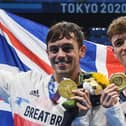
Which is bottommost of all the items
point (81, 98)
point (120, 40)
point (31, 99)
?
point (31, 99)

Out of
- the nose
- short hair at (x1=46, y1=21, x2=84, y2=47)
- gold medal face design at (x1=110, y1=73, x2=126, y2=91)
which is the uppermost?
short hair at (x1=46, y1=21, x2=84, y2=47)

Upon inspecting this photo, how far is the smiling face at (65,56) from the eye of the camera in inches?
62.6

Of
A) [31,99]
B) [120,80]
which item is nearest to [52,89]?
[31,99]

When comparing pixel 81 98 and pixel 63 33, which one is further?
pixel 63 33

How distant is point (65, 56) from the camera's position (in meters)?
1.59

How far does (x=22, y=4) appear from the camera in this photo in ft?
21.6

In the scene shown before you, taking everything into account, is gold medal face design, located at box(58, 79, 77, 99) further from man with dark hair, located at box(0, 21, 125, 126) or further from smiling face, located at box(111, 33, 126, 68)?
smiling face, located at box(111, 33, 126, 68)

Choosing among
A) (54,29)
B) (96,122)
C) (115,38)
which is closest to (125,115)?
(96,122)

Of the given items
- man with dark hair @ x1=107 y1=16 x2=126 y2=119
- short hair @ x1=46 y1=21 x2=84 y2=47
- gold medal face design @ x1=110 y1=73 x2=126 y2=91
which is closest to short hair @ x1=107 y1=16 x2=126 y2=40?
man with dark hair @ x1=107 y1=16 x2=126 y2=119

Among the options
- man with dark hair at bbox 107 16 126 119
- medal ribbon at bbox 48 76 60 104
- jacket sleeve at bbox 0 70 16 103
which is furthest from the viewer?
jacket sleeve at bbox 0 70 16 103

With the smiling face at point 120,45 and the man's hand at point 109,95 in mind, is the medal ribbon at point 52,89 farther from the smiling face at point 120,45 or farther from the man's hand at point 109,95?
the man's hand at point 109,95

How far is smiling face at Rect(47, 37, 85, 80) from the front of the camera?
1.59 m

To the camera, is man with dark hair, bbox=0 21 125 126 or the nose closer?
man with dark hair, bbox=0 21 125 126

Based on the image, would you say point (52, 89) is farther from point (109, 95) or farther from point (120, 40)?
point (109, 95)
